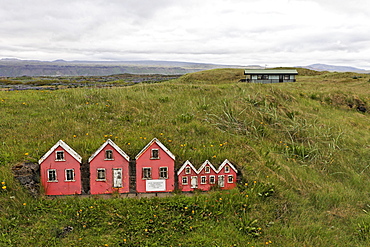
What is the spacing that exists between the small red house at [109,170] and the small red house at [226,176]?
2123mm

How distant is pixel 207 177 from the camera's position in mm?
5488

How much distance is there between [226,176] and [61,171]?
3.57 meters

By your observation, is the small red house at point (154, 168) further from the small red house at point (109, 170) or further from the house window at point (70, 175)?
the house window at point (70, 175)

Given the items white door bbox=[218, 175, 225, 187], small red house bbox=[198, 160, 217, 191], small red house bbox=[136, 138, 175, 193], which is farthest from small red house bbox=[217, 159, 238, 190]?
small red house bbox=[136, 138, 175, 193]

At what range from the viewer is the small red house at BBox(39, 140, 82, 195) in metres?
4.64

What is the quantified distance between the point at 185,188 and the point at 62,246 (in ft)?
8.39

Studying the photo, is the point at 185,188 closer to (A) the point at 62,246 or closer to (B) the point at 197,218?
(B) the point at 197,218

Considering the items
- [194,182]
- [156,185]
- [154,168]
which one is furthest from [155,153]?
[194,182]

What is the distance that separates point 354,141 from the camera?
1072 centimetres

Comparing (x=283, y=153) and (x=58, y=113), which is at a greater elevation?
(x=58, y=113)

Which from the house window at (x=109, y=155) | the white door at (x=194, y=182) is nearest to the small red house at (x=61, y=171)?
the house window at (x=109, y=155)

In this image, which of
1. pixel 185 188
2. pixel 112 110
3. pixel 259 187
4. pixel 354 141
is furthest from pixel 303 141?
pixel 112 110

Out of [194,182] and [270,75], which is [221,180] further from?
[270,75]

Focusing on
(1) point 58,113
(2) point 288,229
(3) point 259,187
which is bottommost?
(2) point 288,229
